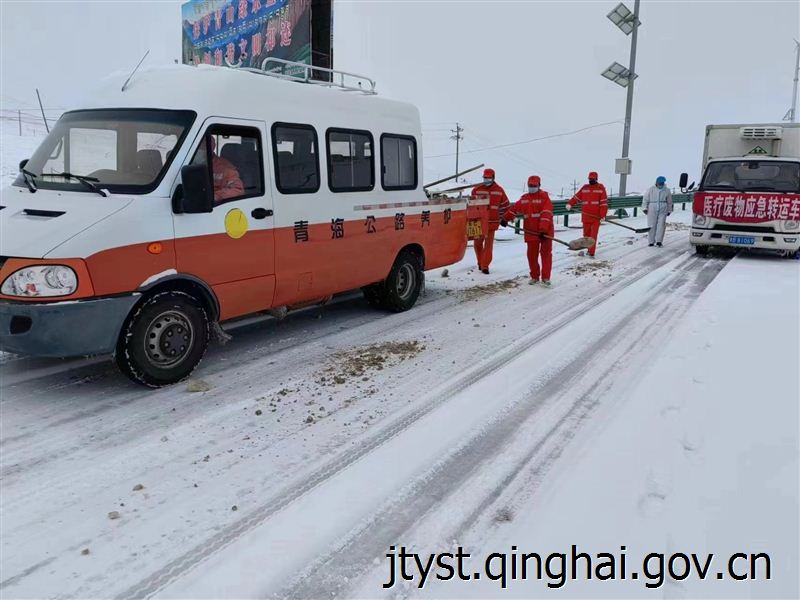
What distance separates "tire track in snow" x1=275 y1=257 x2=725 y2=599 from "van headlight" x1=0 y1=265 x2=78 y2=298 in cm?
278

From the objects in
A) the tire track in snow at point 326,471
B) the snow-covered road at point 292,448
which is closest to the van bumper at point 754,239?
the snow-covered road at point 292,448

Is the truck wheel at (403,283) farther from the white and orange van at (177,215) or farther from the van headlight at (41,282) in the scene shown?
the van headlight at (41,282)

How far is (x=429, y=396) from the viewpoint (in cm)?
478

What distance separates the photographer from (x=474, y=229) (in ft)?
32.3

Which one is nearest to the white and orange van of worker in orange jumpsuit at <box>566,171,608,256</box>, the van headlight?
the van headlight

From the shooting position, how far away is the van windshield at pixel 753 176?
1173 centimetres

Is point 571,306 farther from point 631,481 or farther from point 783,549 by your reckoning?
point 783,549

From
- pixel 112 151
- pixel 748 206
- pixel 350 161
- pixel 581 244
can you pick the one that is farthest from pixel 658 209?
pixel 112 151

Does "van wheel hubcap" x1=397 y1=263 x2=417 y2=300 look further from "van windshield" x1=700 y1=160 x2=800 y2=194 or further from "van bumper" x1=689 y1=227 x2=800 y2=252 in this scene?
"van windshield" x1=700 y1=160 x2=800 y2=194

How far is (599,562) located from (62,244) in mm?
3943

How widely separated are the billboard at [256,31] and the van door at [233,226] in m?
7.17

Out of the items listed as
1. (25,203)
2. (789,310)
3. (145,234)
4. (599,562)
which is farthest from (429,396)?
(789,310)

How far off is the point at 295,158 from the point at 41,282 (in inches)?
103

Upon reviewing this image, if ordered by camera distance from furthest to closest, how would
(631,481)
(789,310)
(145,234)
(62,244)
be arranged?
1. (789,310)
2. (145,234)
3. (62,244)
4. (631,481)
